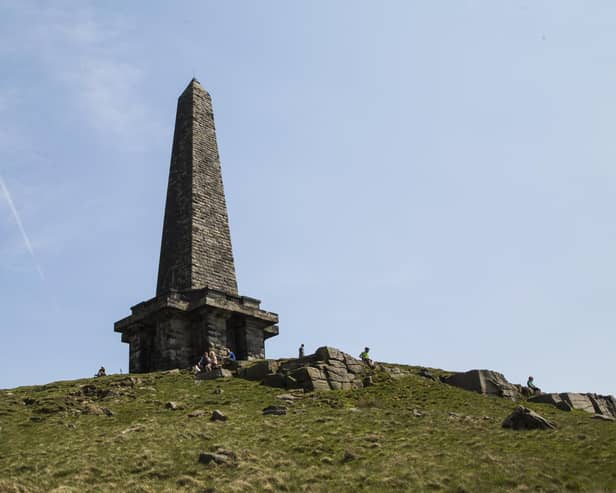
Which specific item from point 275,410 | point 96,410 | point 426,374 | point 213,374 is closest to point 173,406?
point 96,410

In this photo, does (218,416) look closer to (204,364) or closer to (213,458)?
(213,458)

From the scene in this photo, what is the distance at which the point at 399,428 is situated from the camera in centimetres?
1958

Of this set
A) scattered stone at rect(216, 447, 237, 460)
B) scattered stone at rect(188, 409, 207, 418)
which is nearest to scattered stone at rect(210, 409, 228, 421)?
scattered stone at rect(188, 409, 207, 418)

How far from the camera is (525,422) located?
19422 millimetres

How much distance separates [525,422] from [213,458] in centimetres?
952

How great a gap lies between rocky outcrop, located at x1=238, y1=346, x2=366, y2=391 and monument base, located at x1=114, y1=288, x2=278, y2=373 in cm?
363

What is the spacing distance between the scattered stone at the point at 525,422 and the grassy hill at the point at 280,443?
0.45 meters

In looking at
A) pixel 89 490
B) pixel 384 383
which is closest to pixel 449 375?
pixel 384 383

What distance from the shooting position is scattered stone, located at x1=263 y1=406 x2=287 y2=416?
69.8 feet

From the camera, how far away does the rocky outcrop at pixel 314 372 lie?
83.5 feet

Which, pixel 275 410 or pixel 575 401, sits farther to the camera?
pixel 575 401

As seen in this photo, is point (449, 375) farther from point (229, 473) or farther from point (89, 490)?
point (89, 490)

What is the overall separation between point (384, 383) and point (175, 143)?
18688 millimetres

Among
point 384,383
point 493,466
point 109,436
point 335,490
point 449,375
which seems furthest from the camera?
point 449,375
